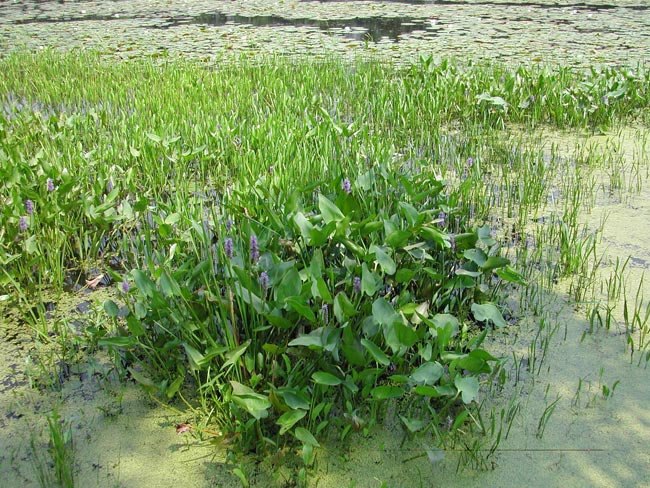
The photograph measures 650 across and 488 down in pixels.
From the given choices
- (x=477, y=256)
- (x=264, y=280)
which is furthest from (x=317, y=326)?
(x=477, y=256)

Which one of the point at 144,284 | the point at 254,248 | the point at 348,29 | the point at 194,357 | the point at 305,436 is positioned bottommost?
the point at 305,436

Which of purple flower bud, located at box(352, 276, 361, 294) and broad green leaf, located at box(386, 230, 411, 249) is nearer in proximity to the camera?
purple flower bud, located at box(352, 276, 361, 294)

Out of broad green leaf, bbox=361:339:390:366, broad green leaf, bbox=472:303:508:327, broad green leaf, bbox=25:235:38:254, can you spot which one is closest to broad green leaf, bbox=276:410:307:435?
broad green leaf, bbox=361:339:390:366

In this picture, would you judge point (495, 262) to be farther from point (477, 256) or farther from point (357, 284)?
point (357, 284)

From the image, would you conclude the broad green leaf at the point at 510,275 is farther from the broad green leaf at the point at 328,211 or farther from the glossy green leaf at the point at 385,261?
the broad green leaf at the point at 328,211

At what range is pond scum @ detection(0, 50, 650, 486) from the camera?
175 cm

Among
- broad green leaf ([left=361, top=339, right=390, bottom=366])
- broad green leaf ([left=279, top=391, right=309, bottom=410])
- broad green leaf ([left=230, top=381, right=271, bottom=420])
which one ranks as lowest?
broad green leaf ([left=279, top=391, right=309, bottom=410])

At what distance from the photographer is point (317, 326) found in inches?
73.6

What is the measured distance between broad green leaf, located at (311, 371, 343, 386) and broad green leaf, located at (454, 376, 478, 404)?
33 centimetres

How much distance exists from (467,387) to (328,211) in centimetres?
76

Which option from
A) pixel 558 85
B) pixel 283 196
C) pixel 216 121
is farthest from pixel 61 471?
pixel 558 85

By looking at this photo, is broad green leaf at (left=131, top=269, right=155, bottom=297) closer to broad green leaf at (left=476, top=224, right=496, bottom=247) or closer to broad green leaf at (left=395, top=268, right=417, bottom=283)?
broad green leaf at (left=395, top=268, right=417, bottom=283)

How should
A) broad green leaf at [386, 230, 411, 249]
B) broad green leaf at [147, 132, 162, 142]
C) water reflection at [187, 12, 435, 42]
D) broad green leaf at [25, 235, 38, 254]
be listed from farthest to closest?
water reflection at [187, 12, 435, 42] → broad green leaf at [147, 132, 162, 142] → broad green leaf at [25, 235, 38, 254] → broad green leaf at [386, 230, 411, 249]

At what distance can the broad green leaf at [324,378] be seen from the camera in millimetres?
1667
